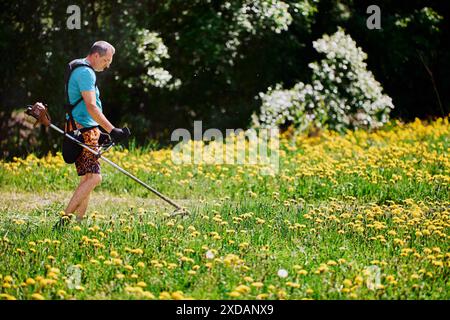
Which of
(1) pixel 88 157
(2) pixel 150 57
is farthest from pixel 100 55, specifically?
(2) pixel 150 57

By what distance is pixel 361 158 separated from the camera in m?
8.77

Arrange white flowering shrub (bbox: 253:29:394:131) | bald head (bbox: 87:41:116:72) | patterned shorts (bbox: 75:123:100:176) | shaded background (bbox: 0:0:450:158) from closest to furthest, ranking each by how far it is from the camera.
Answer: bald head (bbox: 87:41:116:72) < patterned shorts (bbox: 75:123:100:176) < shaded background (bbox: 0:0:450:158) < white flowering shrub (bbox: 253:29:394:131)

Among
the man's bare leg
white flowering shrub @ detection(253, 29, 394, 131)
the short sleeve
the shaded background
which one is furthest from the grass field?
white flowering shrub @ detection(253, 29, 394, 131)

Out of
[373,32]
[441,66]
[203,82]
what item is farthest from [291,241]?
[441,66]

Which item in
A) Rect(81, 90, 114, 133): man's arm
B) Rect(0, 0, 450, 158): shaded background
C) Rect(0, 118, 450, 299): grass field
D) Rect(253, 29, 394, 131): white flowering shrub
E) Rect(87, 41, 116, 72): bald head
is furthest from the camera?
Rect(253, 29, 394, 131): white flowering shrub

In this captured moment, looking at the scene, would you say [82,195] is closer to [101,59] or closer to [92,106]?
Result: [92,106]

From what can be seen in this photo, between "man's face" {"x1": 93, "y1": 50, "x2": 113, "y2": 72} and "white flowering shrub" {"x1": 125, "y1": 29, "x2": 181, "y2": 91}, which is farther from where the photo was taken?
"white flowering shrub" {"x1": 125, "y1": 29, "x2": 181, "y2": 91}

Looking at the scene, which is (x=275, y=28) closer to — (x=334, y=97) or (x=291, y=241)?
(x=334, y=97)

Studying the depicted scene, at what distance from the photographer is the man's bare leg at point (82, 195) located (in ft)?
19.4

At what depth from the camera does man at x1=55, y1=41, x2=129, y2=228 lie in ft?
19.0

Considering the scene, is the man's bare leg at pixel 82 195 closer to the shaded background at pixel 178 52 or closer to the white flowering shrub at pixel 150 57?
the shaded background at pixel 178 52

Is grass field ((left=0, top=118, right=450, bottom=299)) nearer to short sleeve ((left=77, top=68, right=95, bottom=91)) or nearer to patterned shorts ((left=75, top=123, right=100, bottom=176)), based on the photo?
patterned shorts ((left=75, top=123, right=100, bottom=176))

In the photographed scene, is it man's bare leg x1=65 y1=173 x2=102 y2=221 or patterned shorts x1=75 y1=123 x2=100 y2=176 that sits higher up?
patterned shorts x1=75 y1=123 x2=100 y2=176

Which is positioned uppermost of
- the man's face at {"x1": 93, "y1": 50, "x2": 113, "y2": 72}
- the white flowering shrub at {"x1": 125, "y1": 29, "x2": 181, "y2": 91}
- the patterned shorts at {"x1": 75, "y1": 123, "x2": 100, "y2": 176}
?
the white flowering shrub at {"x1": 125, "y1": 29, "x2": 181, "y2": 91}
